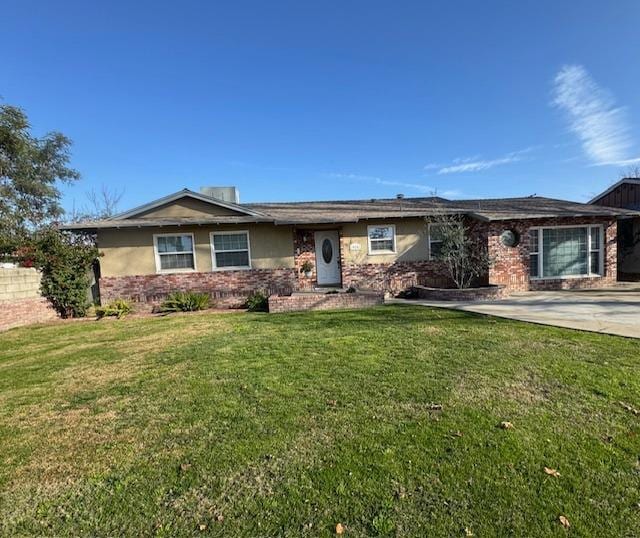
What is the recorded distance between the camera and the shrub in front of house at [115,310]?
35.5ft

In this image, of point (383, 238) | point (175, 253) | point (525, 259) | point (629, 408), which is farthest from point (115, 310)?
point (525, 259)

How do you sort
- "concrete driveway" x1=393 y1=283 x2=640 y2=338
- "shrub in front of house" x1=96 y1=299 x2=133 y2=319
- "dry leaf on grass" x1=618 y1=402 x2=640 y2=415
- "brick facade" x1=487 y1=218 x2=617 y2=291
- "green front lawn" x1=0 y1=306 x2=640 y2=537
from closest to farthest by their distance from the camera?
"green front lawn" x1=0 y1=306 x2=640 y2=537 → "dry leaf on grass" x1=618 y1=402 x2=640 y2=415 → "concrete driveway" x1=393 y1=283 x2=640 y2=338 → "shrub in front of house" x1=96 y1=299 x2=133 y2=319 → "brick facade" x1=487 y1=218 x2=617 y2=291

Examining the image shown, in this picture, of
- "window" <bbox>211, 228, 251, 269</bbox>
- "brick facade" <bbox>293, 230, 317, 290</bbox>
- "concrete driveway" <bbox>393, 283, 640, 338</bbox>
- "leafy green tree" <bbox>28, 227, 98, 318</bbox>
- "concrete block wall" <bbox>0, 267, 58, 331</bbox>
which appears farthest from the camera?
"brick facade" <bbox>293, 230, 317, 290</bbox>

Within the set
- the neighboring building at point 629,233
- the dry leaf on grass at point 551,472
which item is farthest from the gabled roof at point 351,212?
the dry leaf on grass at point 551,472

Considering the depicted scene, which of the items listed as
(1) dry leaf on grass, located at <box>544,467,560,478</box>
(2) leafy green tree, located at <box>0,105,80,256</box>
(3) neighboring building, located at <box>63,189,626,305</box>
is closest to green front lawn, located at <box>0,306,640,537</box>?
(1) dry leaf on grass, located at <box>544,467,560,478</box>

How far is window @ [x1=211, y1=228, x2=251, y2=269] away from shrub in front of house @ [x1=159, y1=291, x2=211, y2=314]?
143 cm

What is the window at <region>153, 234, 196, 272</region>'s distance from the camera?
1220 centimetres

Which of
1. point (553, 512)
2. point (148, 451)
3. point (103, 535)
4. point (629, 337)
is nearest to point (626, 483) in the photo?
point (553, 512)

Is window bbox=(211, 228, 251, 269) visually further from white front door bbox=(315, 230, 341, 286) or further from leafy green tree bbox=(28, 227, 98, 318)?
leafy green tree bbox=(28, 227, 98, 318)

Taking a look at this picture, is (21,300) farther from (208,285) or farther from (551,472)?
(551,472)

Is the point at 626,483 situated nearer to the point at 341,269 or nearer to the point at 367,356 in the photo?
the point at 367,356

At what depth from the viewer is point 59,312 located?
36.2 feet

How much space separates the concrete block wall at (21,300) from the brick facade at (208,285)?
1763 millimetres

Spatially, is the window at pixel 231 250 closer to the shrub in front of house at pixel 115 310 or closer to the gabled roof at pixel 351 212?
the gabled roof at pixel 351 212
